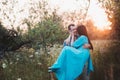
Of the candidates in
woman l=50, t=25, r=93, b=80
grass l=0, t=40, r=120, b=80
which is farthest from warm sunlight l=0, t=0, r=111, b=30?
woman l=50, t=25, r=93, b=80

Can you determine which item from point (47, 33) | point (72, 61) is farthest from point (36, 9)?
point (72, 61)

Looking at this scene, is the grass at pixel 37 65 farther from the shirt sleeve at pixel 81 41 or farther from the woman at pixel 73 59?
the shirt sleeve at pixel 81 41

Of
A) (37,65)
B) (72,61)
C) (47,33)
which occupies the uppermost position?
(47,33)

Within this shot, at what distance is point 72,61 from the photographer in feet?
23.9

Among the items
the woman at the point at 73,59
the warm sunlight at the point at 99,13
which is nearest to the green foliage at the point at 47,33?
the warm sunlight at the point at 99,13

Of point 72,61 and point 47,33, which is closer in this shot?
point 72,61

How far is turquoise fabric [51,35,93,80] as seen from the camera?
7.11m

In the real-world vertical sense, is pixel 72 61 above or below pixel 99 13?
below

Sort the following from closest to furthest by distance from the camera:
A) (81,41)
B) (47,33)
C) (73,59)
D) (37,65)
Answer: (81,41) → (73,59) → (37,65) → (47,33)

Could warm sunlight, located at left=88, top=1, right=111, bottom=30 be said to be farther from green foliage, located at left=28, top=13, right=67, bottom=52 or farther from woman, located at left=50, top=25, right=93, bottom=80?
woman, located at left=50, top=25, right=93, bottom=80

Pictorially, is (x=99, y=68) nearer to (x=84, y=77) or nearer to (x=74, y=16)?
(x=84, y=77)

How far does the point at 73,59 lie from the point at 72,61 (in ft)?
0.15

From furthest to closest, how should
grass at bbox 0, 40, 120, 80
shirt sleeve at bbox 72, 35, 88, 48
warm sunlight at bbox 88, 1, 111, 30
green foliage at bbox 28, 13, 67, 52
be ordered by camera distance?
1. warm sunlight at bbox 88, 1, 111, 30
2. green foliage at bbox 28, 13, 67, 52
3. grass at bbox 0, 40, 120, 80
4. shirt sleeve at bbox 72, 35, 88, 48

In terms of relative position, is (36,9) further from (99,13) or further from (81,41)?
(81,41)
